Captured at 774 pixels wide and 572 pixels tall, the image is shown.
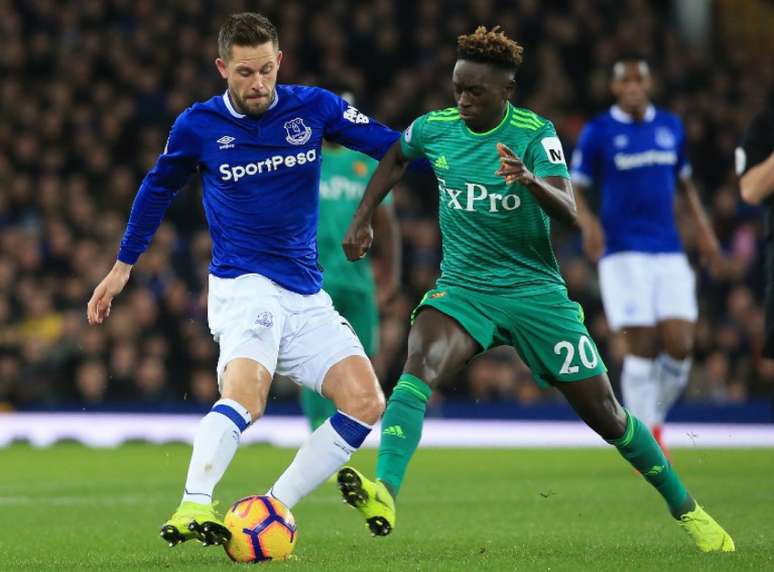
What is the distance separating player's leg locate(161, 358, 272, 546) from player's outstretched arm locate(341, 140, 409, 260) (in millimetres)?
671

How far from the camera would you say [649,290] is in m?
11.0

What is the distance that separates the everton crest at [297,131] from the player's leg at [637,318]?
4.88 metres

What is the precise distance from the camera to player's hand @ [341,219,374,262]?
6.47 m

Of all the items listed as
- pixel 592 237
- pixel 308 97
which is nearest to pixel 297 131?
pixel 308 97

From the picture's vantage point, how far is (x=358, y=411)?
6.28 metres

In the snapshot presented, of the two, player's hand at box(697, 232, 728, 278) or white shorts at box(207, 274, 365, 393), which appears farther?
player's hand at box(697, 232, 728, 278)

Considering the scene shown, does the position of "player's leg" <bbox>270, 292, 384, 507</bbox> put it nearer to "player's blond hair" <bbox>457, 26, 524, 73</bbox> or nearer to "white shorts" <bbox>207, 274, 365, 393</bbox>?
"white shorts" <bbox>207, 274, 365, 393</bbox>

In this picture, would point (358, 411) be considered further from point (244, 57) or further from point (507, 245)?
point (244, 57)

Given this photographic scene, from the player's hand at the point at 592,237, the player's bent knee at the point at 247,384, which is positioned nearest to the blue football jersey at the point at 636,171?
the player's hand at the point at 592,237

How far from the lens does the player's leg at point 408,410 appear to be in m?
5.71

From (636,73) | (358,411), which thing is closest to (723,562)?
(358,411)

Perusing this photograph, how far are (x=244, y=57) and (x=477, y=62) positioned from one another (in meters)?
0.96

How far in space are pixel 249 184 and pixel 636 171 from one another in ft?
16.8

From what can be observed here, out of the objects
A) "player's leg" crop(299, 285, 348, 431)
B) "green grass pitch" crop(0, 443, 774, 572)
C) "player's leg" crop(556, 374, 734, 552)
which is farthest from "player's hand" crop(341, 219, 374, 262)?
"player's leg" crop(299, 285, 348, 431)
